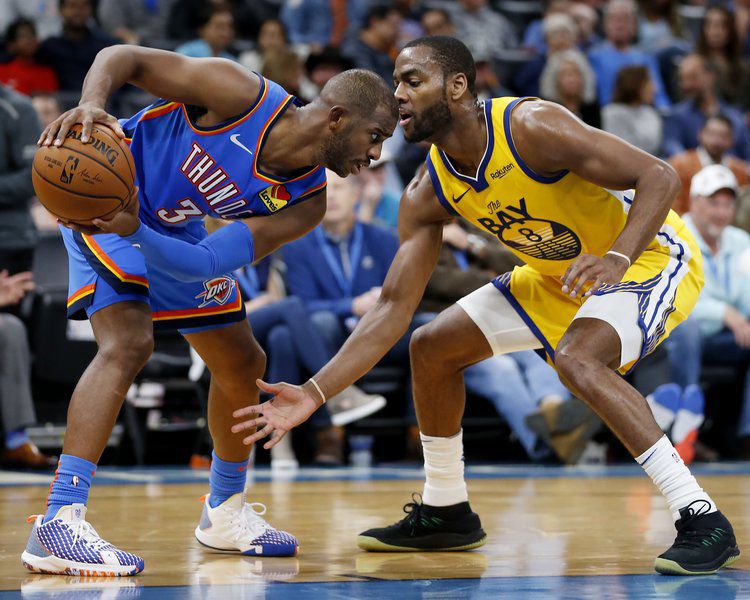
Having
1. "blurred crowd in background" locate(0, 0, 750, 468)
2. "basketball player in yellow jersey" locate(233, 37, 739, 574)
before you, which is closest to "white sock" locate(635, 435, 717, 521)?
"basketball player in yellow jersey" locate(233, 37, 739, 574)

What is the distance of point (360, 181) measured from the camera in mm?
8398

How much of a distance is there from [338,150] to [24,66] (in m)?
6.07

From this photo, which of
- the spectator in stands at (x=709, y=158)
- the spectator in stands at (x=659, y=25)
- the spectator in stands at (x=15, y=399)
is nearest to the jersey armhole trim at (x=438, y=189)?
the spectator in stands at (x=15, y=399)

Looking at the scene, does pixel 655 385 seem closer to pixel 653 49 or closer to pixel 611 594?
pixel 611 594

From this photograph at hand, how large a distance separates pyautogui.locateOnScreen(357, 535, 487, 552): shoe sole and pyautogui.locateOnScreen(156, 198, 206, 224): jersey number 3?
1.21m

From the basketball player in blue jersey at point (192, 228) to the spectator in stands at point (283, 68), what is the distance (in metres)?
5.05

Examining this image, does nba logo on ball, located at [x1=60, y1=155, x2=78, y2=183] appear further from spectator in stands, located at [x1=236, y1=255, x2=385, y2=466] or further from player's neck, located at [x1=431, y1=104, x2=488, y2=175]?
spectator in stands, located at [x1=236, y1=255, x2=385, y2=466]

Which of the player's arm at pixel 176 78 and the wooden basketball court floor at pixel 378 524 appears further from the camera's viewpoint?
the player's arm at pixel 176 78

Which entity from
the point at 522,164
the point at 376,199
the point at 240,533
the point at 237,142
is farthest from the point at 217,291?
the point at 376,199

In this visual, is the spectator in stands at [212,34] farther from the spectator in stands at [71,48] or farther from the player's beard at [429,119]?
the player's beard at [429,119]

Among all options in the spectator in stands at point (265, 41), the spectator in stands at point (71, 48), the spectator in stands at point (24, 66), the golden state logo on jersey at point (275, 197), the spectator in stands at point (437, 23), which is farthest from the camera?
the spectator in stands at point (437, 23)

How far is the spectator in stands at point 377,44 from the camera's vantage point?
1027 centimetres

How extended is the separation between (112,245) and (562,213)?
1439 millimetres

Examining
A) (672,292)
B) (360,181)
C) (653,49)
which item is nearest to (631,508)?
(672,292)
